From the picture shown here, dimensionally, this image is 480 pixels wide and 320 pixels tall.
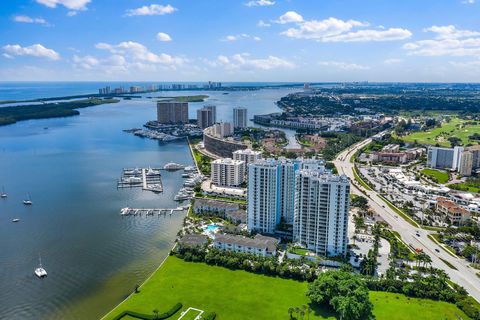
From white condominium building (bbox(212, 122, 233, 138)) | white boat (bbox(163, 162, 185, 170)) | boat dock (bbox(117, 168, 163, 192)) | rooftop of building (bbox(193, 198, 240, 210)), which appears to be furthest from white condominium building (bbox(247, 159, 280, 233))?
white condominium building (bbox(212, 122, 233, 138))

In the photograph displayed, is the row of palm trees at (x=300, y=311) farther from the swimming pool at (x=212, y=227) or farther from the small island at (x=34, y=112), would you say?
the small island at (x=34, y=112)

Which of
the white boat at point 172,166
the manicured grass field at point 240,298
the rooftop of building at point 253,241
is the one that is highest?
the white boat at point 172,166

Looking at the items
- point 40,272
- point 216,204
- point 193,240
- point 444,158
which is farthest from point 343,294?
point 444,158

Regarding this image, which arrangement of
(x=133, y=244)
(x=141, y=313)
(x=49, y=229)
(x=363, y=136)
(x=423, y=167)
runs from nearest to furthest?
(x=141, y=313) < (x=133, y=244) < (x=49, y=229) < (x=423, y=167) < (x=363, y=136)

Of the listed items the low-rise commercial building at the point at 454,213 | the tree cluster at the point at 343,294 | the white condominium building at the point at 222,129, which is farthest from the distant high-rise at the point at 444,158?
the tree cluster at the point at 343,294

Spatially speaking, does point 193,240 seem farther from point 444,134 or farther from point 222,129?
point 444,134

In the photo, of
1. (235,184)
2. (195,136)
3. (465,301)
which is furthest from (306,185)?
(195,136)

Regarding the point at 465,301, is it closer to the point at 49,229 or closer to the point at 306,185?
the point at 306,185
